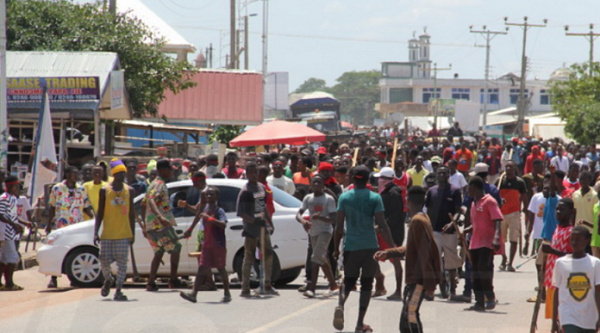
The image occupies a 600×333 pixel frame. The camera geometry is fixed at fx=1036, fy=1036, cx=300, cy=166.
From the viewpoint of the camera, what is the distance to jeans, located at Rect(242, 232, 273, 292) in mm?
12836

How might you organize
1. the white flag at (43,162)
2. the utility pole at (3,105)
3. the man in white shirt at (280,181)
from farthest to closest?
1. the utility pole at (3,105)
2. the white flag at (43,162)
3. the man in white shirt at (280,181)

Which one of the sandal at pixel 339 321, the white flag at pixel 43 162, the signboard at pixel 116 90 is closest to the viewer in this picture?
the sandal at pixel 339 321

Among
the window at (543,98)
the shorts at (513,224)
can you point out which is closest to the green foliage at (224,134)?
the shorts at (513,224)

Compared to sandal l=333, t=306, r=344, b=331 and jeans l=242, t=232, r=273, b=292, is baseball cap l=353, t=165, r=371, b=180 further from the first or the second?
jeans l=242, t=232, r=273, b=292

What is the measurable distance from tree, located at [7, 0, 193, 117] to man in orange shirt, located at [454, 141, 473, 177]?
409 inches

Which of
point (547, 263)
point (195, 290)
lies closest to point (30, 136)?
point (195, 290)

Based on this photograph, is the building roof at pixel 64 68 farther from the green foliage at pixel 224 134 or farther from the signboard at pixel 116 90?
the green foliage at pixel 224 134

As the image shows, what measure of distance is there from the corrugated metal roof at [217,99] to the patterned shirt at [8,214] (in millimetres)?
37054

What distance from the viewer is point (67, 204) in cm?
1492

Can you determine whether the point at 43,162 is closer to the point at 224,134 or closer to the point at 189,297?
the point at 189,297

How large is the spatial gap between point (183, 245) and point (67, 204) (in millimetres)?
2096

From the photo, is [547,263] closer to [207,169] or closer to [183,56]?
[207,169]

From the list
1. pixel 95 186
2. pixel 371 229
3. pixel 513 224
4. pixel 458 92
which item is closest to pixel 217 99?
pixel 513 224

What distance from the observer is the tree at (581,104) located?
4644 cm
